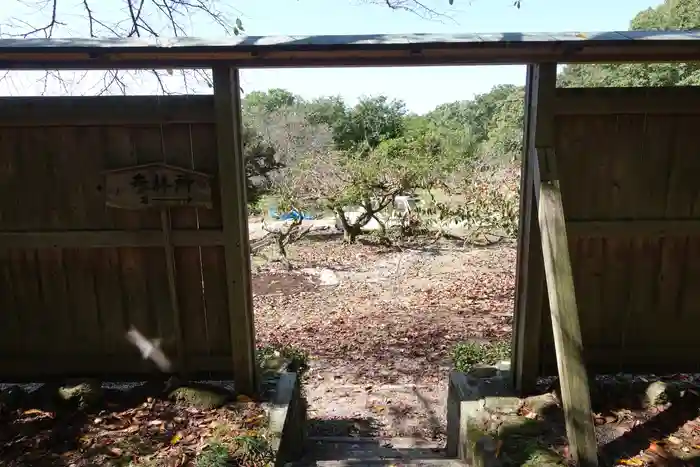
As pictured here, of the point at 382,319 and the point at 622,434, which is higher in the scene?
the point at 622,434

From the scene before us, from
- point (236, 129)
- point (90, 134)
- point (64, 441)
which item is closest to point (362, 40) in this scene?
point (236, 129)

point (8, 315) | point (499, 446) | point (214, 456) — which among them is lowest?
point (499, 446)

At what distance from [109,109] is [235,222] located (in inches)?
43.9

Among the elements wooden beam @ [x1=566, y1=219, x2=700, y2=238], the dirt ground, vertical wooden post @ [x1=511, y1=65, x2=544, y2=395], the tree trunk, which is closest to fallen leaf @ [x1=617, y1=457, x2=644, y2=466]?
vertical wooden post @ [x1=511, y1=65, x2=544, y2=395]

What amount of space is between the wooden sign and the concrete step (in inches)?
82.8

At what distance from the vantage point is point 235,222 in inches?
133

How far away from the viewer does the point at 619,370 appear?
3.70m

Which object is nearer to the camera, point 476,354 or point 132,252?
point 132,252

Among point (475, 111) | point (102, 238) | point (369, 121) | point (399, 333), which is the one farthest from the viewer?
point (475, 111)

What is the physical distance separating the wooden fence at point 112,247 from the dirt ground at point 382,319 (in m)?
2.27

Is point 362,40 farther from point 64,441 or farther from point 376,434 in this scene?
point 376,434

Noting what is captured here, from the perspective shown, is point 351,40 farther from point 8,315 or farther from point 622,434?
point 8,315

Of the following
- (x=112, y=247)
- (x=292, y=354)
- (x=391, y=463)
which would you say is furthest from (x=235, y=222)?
(x=292, y=354)

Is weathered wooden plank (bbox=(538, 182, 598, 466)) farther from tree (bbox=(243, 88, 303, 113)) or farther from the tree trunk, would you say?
tree (bbox=(243, 88, 303, 113))
